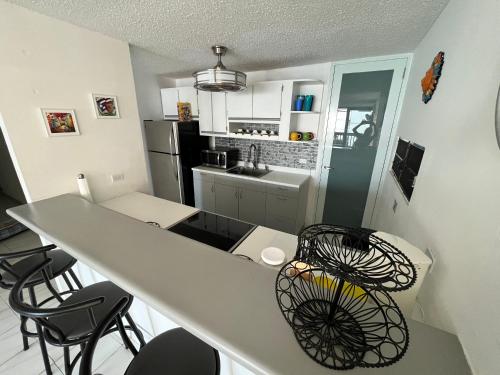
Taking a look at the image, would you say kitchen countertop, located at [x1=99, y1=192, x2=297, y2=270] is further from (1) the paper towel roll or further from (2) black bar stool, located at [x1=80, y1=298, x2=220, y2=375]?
(2) black bar stool, located at [x1=80, y1=298, x2=220, y2=375]

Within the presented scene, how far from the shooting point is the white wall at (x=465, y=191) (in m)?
0.54

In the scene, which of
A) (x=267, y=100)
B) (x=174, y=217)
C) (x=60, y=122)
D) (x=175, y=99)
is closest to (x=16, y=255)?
(x=174, y=217)

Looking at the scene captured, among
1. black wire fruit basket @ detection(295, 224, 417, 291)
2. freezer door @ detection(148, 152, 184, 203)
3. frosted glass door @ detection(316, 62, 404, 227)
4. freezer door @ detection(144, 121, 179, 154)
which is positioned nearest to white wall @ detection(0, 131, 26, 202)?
freezer door @ detection(148, 152, 184, 203)

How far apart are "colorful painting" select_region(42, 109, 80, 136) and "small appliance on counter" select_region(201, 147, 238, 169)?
1.77 m

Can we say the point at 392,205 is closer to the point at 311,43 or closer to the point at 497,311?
the point at 497,311

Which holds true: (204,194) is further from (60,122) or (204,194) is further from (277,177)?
(60,122)

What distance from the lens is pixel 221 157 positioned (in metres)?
3.19

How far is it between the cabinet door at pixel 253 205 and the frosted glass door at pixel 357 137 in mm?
921

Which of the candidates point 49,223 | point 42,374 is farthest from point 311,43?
point 42,374

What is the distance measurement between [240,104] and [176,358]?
2.79 metres

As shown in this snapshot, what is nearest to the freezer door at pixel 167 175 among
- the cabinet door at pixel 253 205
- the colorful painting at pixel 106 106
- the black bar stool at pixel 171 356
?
the cabinet door at pixel 253 205

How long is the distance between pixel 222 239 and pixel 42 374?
1495 millimetres

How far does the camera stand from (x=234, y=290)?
70cm

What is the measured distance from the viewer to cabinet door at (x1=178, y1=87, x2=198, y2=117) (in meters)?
3.18
